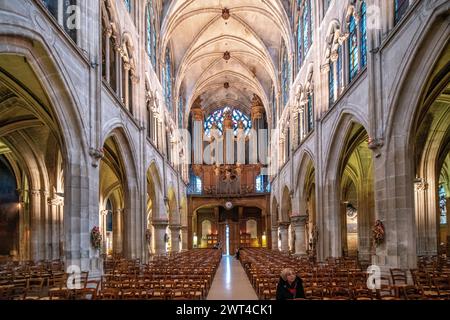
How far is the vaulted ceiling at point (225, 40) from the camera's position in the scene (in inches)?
1394

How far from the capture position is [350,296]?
10.7 metres

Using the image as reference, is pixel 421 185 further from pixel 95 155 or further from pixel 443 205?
pixel 95 155

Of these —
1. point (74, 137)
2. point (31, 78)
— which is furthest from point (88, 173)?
point (31, 78)

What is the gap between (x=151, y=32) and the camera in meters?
30.9

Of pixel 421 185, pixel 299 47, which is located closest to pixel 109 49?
pixel 299 47

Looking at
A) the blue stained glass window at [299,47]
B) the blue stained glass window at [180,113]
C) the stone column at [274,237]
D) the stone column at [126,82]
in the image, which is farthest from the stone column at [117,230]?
the blue stained glass window at [299,47]

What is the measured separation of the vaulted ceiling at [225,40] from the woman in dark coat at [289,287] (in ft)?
90.7

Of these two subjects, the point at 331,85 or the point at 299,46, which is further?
the point at 299,46

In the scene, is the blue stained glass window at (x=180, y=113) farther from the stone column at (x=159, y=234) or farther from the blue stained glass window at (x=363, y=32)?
the blue stained glass window at (x=363, y=32)

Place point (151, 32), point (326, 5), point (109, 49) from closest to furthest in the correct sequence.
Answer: point (109, 49), point (326, 5), point (151, 32)

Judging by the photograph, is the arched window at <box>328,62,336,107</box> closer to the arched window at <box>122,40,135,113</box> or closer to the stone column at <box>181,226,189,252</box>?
the arched window at <box>122,40,135,113</box>

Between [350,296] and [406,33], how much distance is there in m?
7.63

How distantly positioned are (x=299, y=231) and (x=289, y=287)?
24.6 metres
